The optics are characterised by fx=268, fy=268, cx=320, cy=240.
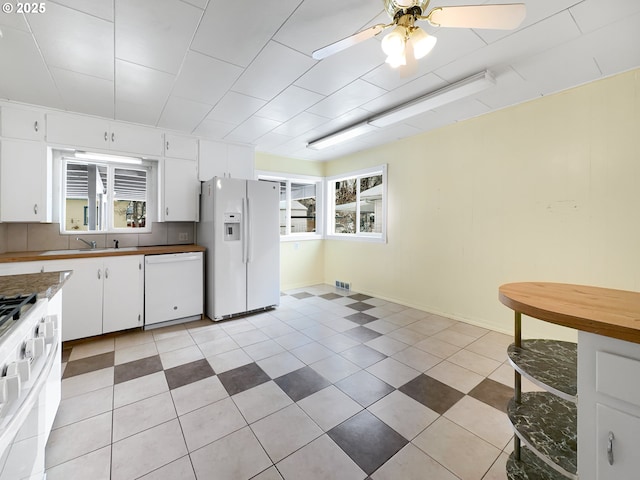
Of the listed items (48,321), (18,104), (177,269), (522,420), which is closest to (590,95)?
(522,420)

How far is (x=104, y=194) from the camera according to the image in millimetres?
3521

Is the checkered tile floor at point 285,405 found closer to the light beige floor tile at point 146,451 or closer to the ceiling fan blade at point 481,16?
the light beige floor tile at point 146,451

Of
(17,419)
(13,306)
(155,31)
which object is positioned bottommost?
(17,419)

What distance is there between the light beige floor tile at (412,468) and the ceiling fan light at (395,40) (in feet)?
7.27

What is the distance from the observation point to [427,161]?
377 centimetres

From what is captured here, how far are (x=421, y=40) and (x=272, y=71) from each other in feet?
4.24

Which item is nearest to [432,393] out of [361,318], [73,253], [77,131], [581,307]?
[581,307]

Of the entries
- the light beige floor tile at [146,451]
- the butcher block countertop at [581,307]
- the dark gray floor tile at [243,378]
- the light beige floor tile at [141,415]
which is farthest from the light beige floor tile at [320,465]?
the butcher block countertop at [581,307]

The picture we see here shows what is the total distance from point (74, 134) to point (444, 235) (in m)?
4.64

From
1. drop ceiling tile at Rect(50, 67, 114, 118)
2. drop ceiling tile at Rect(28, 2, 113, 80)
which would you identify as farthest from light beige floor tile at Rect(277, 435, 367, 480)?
drop ceiling tile at Rect(50, 67, 114, 118)

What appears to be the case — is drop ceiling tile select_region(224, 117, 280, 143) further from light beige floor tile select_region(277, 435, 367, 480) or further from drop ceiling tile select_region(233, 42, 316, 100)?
light beige floor tile select_region(277, 435, 367, 480)

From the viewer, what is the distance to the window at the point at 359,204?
4.59 m

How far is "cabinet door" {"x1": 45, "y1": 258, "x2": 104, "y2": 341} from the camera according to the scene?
2758 millimetres

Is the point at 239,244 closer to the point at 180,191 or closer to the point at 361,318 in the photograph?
the point at 180,191
